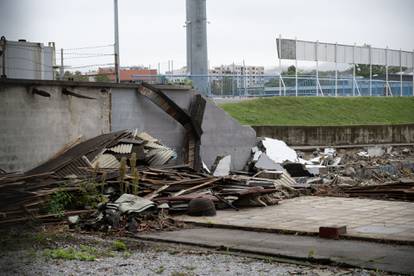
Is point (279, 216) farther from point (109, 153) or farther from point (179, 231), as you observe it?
point (109, 153)

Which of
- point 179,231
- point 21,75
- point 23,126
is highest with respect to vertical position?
point 21,75

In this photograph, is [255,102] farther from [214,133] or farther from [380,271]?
[380,271]

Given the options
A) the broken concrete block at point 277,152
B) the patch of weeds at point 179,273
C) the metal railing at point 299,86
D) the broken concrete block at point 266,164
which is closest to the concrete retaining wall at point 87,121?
the broken concrete block at point 277,152

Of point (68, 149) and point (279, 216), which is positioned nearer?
point (279, 216)

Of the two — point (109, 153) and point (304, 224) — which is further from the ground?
point (109, 153)

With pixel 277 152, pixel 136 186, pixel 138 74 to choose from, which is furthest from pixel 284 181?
pixel 138 74

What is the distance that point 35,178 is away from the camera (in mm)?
12305

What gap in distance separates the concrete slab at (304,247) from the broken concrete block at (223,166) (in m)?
6.15

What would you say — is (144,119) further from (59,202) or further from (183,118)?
(59,202)

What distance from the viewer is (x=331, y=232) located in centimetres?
980

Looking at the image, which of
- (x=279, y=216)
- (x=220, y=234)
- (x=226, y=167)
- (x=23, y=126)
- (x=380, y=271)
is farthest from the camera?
(x=226, y=167)

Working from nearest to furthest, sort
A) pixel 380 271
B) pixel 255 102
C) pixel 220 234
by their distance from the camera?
pixel 380 271, pixel 220 234, pixel 255 102

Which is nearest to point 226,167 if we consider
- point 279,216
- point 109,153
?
point 109,153

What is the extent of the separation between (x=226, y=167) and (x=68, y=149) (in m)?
4.84
